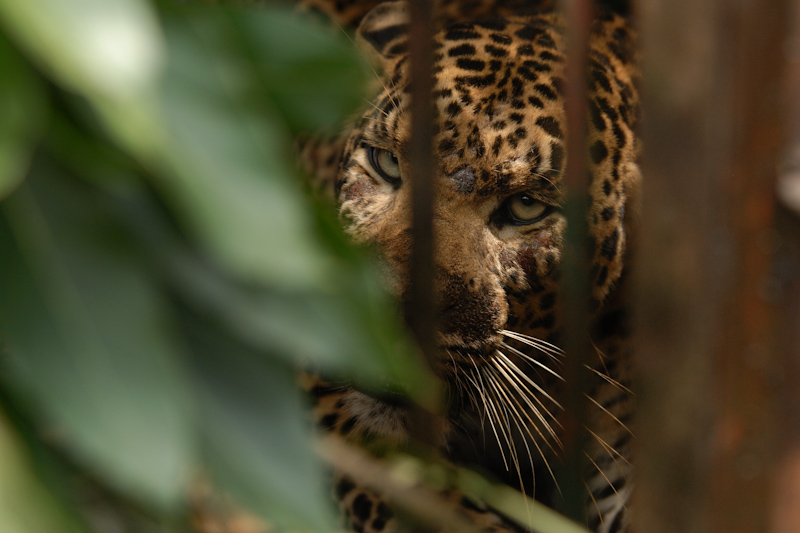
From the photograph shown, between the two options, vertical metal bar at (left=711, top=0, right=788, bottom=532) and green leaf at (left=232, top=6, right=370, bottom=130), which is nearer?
green leaf at (left=232, top=6, right=370, bottom=130)

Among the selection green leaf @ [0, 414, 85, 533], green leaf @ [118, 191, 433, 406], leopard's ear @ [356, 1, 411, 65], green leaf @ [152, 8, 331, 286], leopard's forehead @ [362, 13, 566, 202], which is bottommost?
green leaf @ [0, 414, 85, 533]

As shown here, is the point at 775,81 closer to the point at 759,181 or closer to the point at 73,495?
the point at 759,181

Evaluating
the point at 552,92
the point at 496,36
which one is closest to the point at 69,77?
the point at 552,92

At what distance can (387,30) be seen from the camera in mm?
2529

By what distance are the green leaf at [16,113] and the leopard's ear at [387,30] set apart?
197cm

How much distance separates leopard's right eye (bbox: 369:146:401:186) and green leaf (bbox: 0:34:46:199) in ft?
5.76

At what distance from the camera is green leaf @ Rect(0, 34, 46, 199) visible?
0.47 meters

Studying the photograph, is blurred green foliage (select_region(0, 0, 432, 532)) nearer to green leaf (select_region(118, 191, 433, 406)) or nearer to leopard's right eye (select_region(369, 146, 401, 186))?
green leaf (select_region(118, 191, 433, 406))

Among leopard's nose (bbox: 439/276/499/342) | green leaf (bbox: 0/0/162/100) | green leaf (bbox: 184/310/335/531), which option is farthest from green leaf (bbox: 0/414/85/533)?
→ leopard's nose (bbox: 439/276/499/342)

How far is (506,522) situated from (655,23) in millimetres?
1985

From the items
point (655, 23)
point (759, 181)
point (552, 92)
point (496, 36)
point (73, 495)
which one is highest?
point (496, 36)

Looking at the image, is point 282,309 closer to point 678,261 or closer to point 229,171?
point 229,171

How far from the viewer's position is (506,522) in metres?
2.47

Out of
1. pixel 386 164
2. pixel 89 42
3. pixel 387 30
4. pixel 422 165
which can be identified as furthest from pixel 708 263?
pixel 387 30
